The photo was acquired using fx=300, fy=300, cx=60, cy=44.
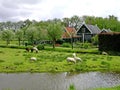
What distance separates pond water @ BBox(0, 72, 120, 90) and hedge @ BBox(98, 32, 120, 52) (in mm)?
26628

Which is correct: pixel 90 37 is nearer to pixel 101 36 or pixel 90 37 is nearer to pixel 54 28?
pixel 54 28

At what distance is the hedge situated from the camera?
Result: 59369 mm

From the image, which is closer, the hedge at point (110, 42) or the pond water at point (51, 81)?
the pond water at point (51, 81)

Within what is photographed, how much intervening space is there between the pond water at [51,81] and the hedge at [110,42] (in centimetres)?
2663

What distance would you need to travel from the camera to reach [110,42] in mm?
60281

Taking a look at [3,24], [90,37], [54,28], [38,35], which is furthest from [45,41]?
[3,24]

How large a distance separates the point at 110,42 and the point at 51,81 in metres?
34.7

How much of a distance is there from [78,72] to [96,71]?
2.45 m

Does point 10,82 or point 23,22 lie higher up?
point 23,22

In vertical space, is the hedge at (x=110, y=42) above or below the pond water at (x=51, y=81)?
above

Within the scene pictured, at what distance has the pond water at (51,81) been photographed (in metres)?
23.9

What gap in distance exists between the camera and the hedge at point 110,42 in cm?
5937

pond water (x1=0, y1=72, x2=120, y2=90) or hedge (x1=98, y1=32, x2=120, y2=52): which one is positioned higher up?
hedge (x1=98, y1=32, x2=120, y2=52)

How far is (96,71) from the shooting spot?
3594 cm
